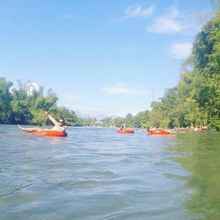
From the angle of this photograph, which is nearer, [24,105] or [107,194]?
[107,194]

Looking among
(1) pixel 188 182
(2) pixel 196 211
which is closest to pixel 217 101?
(1) pixel 188 182

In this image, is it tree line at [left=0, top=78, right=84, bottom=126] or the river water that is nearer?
the river water

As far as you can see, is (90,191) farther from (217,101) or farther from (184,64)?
(184,64)

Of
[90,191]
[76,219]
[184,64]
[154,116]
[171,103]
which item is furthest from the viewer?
[154,116]

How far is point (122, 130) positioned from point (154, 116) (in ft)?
201

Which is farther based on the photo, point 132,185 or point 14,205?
point 132,185

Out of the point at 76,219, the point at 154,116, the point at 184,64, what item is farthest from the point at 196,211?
the point at 154,116

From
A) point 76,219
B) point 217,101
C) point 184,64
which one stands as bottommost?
point 76,219

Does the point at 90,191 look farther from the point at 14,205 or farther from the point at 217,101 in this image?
the point at 217,101

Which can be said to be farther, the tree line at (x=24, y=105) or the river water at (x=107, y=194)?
the tree line at (x=24, y=105)

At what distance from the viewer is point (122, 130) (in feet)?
230

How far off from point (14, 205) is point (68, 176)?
3.82 m

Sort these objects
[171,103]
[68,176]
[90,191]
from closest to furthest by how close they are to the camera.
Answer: [90,191] → [68,176] → [171,103]

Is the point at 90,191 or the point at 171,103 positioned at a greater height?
the point at 171,103
